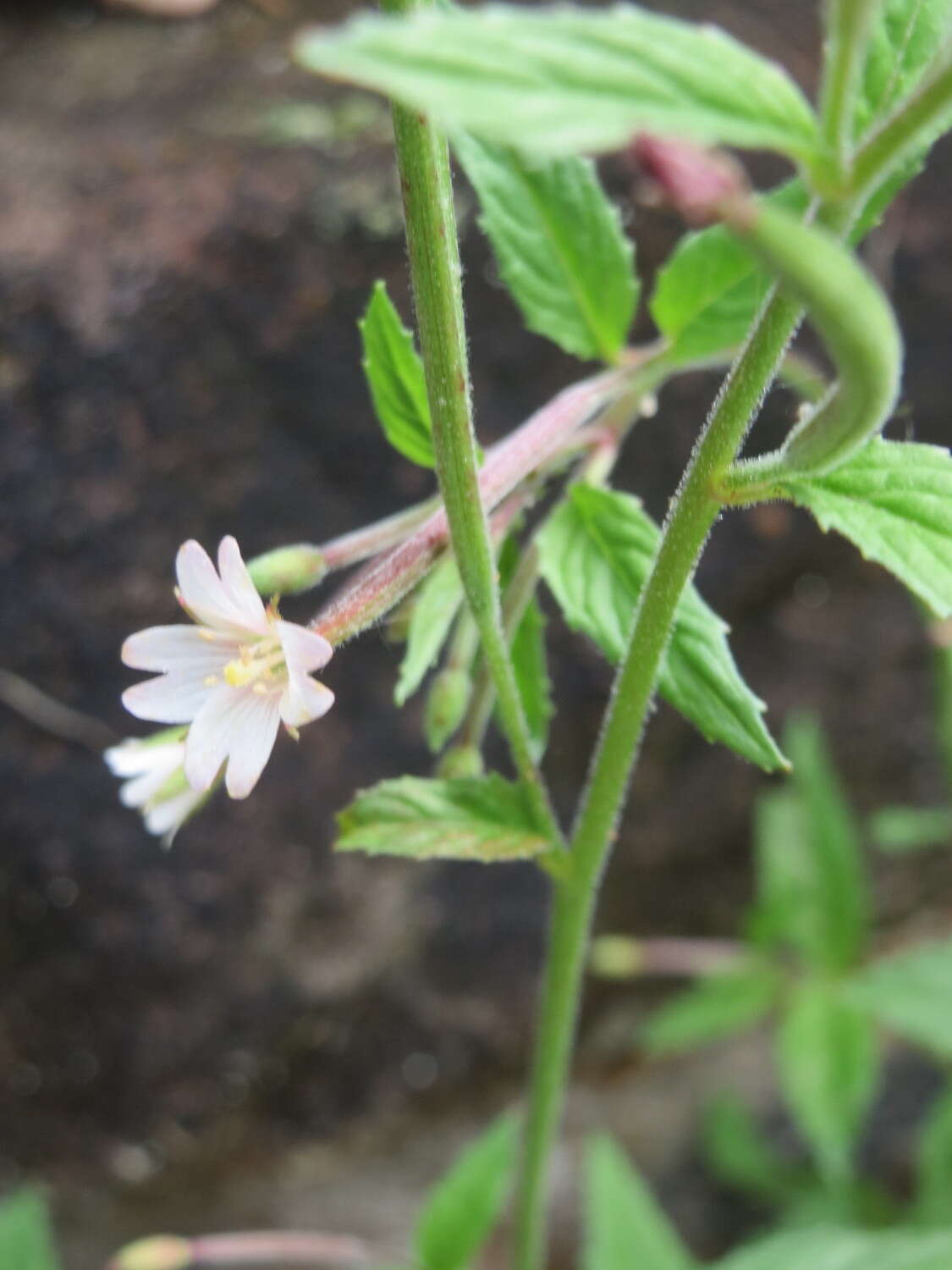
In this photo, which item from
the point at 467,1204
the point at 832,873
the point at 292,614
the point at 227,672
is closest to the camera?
the point at 227,672

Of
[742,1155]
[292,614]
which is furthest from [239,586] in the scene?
[742,1155]

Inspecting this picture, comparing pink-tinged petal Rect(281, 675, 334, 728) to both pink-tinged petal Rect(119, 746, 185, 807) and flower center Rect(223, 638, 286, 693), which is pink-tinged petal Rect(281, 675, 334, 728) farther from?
pink-tinged petal Rect(119, 746, 185, 807)

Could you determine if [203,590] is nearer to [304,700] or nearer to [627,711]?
[304,700]

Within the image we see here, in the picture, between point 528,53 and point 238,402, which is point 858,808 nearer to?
point 238,402

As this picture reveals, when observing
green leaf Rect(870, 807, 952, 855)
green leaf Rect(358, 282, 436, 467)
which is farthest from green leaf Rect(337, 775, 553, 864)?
green leaf Rect(870, 807, 952, 855)

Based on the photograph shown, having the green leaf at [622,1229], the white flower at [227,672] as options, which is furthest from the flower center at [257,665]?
the green leaf at [622,1229]

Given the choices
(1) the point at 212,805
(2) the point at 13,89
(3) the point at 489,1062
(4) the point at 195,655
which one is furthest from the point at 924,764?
(2) the point at 13,89
